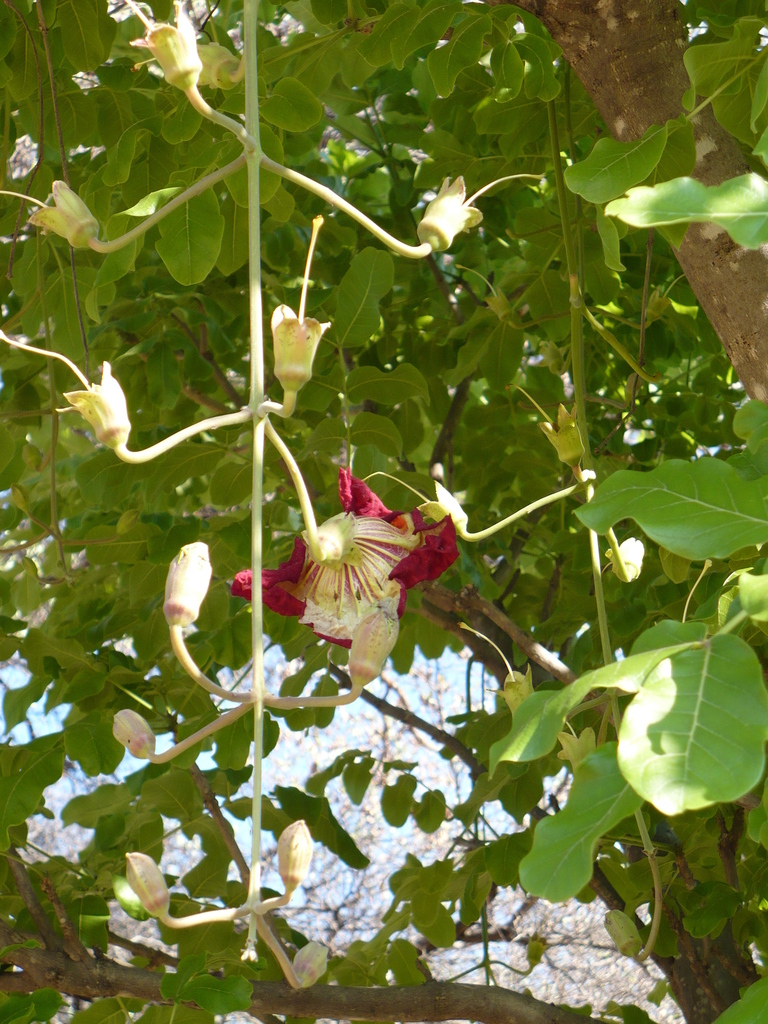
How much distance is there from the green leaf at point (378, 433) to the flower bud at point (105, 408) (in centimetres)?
64

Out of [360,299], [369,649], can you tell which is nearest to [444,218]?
[369,649]

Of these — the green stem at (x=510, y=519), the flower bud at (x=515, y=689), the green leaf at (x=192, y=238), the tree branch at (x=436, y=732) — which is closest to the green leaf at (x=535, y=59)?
the green leaf at (x=192, y=238)

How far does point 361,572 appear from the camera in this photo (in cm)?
69

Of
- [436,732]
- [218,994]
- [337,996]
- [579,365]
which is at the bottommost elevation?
[436,732]

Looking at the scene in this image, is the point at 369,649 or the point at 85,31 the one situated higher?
the point at 85,31

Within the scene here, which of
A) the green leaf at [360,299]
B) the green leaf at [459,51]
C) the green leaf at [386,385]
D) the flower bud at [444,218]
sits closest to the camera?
the flower bud at [444,218]

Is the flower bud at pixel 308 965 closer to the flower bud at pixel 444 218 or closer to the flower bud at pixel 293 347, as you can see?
the flower bud at pixel 293 347

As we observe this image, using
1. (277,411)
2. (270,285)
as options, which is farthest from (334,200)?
(270,285)

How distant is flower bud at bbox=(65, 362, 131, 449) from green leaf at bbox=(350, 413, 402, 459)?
0.64 m

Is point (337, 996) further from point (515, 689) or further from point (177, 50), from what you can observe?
point (177, 50)

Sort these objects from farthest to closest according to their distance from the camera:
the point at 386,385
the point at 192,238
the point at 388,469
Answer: the point at 388,469 → the point at 386,385 → the point at 192,238

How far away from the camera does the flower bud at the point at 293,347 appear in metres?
0.53

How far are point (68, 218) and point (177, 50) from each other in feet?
0.37

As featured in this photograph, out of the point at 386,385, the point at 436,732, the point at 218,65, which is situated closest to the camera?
the point at 218,65
